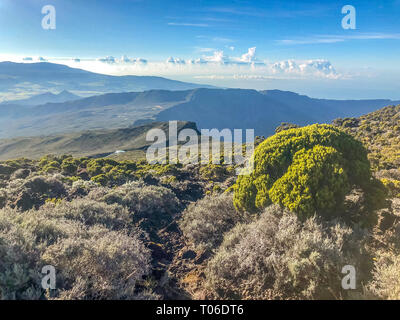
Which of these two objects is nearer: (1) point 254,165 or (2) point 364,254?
(2) point 364,254

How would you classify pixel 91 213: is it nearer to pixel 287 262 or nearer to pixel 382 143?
pixel 287 262

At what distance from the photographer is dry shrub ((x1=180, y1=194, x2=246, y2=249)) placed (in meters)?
7.15

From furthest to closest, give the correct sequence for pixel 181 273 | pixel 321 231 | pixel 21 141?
pixel 21 141
pixel 181 273
pixel 321 231

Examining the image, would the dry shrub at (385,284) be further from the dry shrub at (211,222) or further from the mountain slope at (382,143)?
the mountain slope at (382,143)

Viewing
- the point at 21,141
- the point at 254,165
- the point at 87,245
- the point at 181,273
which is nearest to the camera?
the point at 87,245

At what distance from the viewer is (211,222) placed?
7781mm

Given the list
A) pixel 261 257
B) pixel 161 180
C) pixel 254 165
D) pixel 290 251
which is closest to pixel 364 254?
pixel 290 251

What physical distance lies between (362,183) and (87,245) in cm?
732

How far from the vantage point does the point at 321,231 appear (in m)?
5.29

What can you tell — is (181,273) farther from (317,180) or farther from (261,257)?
(317,180)

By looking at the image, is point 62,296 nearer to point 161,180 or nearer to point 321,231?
point 321,231

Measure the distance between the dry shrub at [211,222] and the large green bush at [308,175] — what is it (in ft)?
2.05

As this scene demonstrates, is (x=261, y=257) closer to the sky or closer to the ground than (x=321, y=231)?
closer to the ground

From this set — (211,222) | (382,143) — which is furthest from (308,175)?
(382,143)
